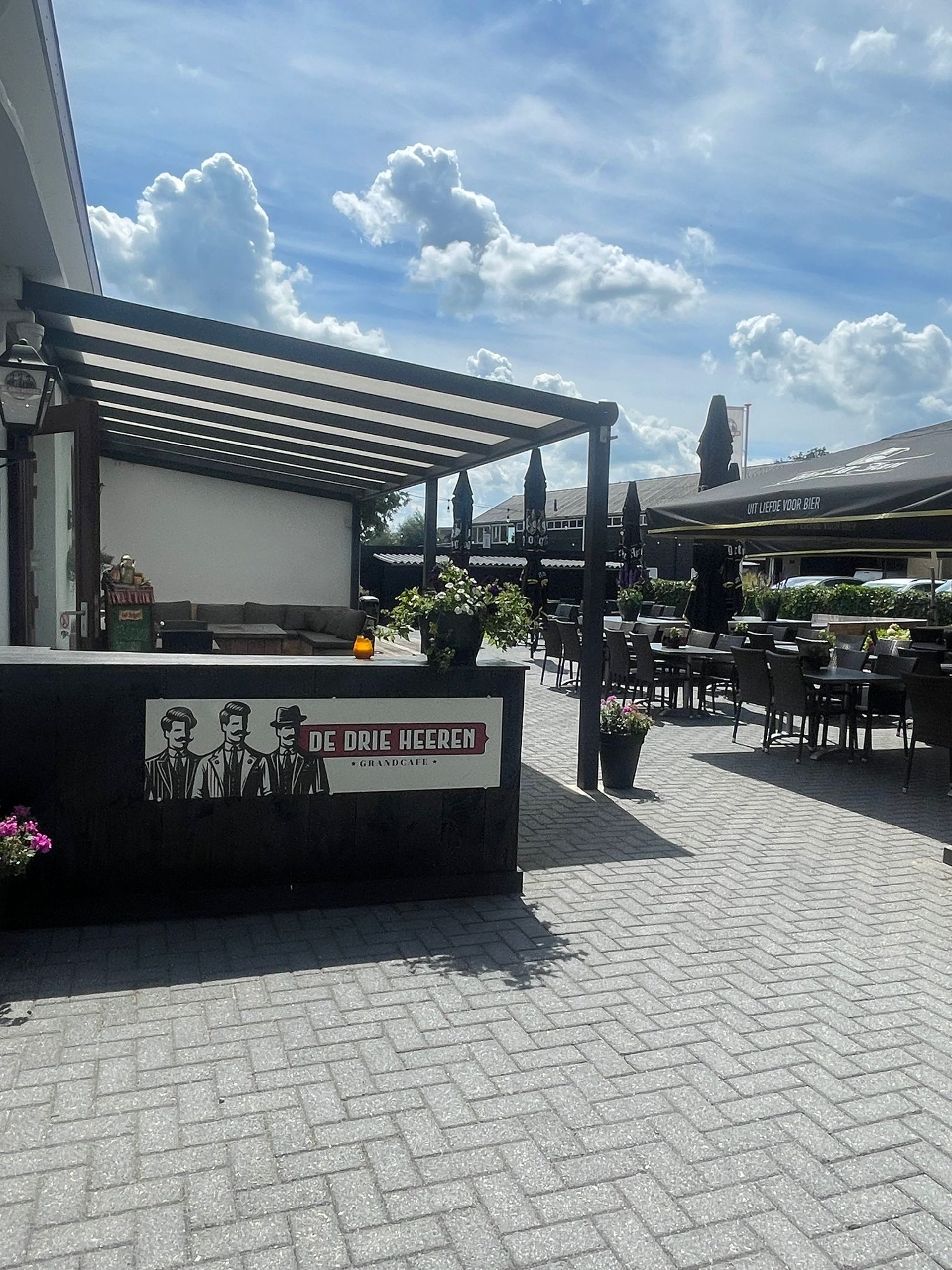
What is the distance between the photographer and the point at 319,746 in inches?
166

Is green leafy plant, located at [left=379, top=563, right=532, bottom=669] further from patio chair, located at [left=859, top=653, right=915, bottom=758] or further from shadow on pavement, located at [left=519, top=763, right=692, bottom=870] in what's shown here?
patio chair, located at [left=859, top=653, right=915, bottom=758]

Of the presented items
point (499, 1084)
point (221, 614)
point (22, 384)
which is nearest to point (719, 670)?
point (221, 614)

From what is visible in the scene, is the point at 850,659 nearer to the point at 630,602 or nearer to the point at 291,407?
the point at 291,407

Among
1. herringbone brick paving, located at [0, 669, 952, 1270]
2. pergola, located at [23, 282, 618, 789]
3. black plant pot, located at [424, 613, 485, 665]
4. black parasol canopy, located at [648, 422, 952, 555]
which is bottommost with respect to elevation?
herringbone brick paving, located at [0, 669, 952, 1270]

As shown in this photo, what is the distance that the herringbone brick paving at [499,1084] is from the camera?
218cm

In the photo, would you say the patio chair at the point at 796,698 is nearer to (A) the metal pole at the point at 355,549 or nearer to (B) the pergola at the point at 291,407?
(B) the pergola at the point at 291,407

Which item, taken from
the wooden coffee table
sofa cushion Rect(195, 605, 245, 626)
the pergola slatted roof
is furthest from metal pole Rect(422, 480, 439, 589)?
sofa cushion Rect(195, 605, 245, 626)

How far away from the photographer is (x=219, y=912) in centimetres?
409

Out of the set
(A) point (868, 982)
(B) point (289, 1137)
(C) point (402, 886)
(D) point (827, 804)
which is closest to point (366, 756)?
(C) point (402, 886)

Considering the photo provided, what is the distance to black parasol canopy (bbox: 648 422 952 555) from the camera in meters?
5.73

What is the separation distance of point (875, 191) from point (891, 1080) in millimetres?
7540

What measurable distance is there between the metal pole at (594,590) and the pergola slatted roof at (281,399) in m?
0.25

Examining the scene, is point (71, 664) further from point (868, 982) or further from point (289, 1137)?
point (868, 982)

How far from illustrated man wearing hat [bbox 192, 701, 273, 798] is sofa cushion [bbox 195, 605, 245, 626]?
27.9ft
